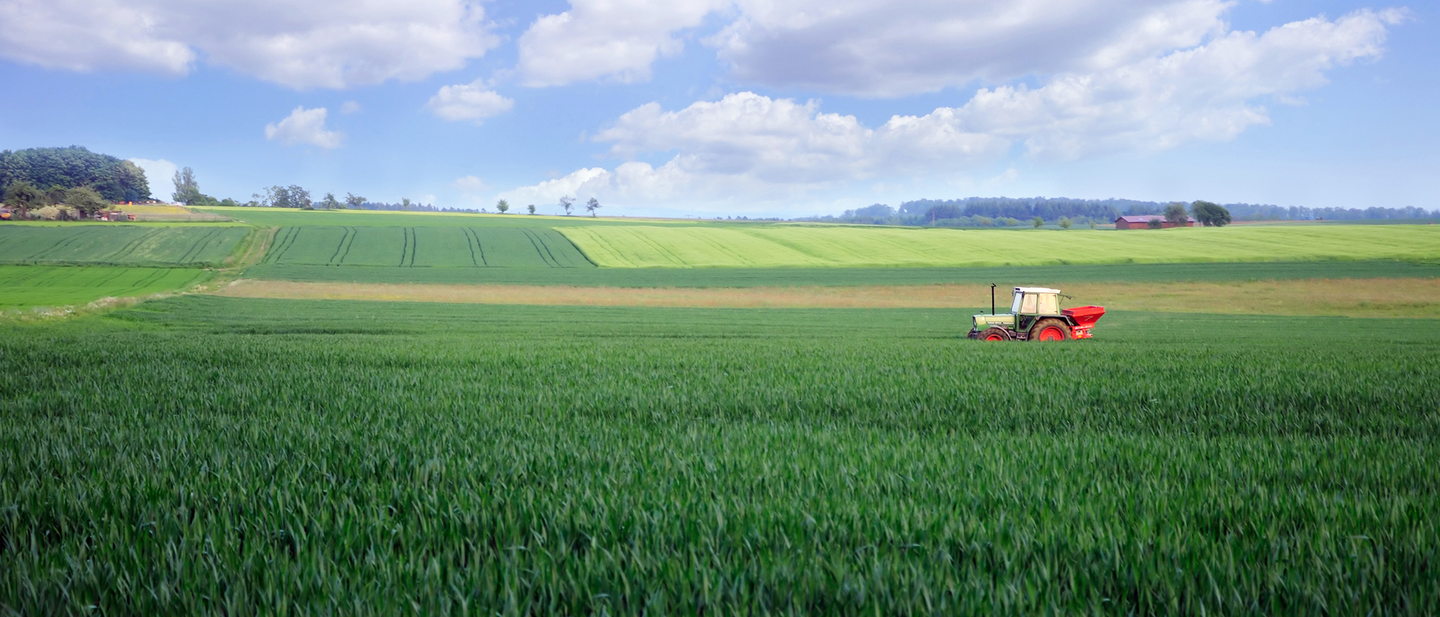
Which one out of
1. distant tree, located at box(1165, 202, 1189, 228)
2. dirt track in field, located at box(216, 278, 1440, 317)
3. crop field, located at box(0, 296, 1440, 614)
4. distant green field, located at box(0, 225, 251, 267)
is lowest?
dirt track in field, located at box(216, 278, 1440, 317)

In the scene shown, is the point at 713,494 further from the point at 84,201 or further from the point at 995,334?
the point at 84,201

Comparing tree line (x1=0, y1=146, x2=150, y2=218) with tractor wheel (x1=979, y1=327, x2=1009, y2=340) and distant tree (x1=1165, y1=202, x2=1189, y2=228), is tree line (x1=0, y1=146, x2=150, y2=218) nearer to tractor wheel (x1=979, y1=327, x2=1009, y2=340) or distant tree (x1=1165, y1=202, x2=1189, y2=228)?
tractor wheel (x1=979, y1=327, x2=1009, y2=340)

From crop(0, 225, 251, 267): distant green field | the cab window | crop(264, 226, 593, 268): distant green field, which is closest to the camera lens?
the cab window

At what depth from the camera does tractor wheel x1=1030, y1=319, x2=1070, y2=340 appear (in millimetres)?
22469

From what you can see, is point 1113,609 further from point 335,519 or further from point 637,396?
point 637,396

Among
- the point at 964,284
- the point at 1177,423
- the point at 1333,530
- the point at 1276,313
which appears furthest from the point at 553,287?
the point at 1333,530

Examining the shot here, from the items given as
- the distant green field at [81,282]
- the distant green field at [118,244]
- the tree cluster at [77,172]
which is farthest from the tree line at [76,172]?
the distant green field at [81,282]

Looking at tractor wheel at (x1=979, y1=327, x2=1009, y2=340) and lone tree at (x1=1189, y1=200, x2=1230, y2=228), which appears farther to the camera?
lone tree at (x1=1189, y1=200, x2=1230, y2=228)

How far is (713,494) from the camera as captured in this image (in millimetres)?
4660

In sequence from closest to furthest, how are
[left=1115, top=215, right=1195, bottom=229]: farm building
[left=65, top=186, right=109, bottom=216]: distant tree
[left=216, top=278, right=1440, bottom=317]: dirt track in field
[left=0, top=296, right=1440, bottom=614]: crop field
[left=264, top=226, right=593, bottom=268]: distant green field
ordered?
[left=0, top=296, right=1440, bottom=614]: crop field → [left=216, top=278, right=1440, bottom=317]: dirt track in field → [left=264, top=226, right=593, bottom=268]: distant green field → [left=65, top=186, right=109, bottom=216]: distant tree → [left=1115, top=215, right=1195, bottom=229]: farm building

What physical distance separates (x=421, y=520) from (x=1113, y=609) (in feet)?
11.3

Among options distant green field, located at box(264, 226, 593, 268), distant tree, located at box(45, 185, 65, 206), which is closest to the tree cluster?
distant tree, located at box(45, 185, 65, 206)

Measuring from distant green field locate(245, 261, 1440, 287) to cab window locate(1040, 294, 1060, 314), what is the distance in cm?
3150

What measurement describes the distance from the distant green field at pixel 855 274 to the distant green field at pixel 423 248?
4.95 m
